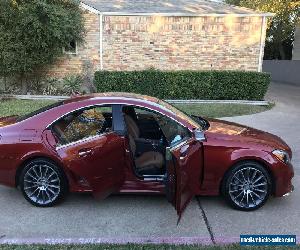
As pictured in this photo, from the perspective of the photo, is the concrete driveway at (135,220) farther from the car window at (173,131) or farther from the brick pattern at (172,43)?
the brick pattern at (172,43)

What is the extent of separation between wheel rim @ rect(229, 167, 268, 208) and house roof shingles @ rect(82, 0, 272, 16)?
11.1 m

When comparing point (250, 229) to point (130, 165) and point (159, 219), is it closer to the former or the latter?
point (159, 219)

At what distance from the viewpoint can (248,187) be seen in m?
4.50

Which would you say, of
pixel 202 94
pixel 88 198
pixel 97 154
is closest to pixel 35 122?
pixel 97 154

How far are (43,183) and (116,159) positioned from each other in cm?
100

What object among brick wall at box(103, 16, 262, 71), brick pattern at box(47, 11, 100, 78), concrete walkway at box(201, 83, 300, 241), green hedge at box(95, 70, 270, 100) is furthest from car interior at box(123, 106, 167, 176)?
brick pattern at box(47, 11, 100, 78)

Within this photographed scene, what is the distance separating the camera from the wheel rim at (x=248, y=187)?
4.50 metres

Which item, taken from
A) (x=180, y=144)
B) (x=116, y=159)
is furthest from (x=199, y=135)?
(x=116, y=159)

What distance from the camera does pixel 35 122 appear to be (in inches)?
181

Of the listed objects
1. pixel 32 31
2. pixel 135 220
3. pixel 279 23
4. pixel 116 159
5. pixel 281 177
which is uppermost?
pixel 279 23

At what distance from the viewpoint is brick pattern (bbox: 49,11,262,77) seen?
14.6 m

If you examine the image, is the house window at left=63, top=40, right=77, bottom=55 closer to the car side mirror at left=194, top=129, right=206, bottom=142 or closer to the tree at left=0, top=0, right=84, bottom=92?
the tree at left=0, top=0, right=84, bottom=92

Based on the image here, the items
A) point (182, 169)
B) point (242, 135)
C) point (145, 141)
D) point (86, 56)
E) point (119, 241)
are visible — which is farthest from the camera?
point (86, 56)

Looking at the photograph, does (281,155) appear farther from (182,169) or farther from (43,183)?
(43,183)
